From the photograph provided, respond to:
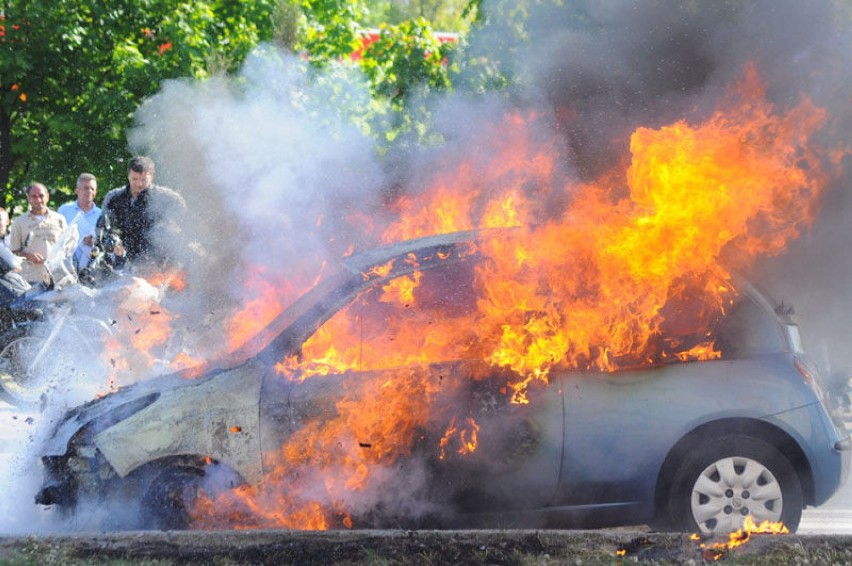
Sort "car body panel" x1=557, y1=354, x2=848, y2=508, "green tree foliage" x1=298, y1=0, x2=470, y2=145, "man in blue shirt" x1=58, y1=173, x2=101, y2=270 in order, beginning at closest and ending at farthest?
"car body panel" x1=557, y1=354, x2=848, y2=508 < "man in blue shirt" x1=58, y1=173, x2=101, y2=270 < "green tree foliage" x1=298, y1=0, x2=470, y2=145

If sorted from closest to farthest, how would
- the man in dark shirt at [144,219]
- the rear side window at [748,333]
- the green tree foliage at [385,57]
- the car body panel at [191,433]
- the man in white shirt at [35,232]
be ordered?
the car body panel at [191,433]
the rear side window at [748,333]
the man in dark shirt at [144,219]
the man in white shirt at [35,232]
the green tree foliage at [385,57]

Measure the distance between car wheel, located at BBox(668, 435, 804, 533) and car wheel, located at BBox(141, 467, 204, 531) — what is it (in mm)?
2657

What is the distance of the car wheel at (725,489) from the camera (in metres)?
4.86

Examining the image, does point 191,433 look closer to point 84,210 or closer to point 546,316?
point 546,316

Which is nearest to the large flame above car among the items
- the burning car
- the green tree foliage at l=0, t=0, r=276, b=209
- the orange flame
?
the burning car

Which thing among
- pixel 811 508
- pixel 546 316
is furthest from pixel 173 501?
pixel 811 508

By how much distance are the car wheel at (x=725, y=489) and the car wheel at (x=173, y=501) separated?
2657 millimetres

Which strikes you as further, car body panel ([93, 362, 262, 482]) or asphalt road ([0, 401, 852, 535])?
asphalt road ([0, 401, 852, 535])

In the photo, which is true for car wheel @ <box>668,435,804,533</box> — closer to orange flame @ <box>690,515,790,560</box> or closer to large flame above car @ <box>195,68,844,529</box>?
orange flame @ <box>690,515,790,560</box>

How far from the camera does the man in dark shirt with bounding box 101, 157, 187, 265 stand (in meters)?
9.02

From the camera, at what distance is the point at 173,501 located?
15.6 feet

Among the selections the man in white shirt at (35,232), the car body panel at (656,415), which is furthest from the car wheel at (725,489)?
the man in white shirt at (35,232)

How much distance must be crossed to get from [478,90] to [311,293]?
18.9 feet

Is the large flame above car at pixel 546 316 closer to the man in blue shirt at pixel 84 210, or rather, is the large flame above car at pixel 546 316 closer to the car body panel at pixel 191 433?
the car body panel at pixel 191 433
